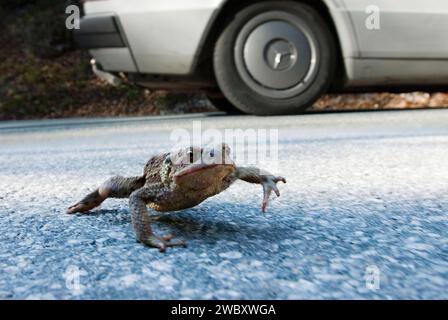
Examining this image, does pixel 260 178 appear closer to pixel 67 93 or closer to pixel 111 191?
pixel 111 191

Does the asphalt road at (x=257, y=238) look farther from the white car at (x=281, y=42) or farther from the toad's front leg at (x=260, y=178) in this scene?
the white car at (x=281, y=42)

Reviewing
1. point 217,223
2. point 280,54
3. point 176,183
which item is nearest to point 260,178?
point 217,223

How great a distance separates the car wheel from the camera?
4773mm

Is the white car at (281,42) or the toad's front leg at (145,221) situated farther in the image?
the white car at (281,42)

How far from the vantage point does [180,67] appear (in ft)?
→ 16.0

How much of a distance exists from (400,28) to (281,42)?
99 centimetres

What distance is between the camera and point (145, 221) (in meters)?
1.25

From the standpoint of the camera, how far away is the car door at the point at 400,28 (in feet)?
15.2

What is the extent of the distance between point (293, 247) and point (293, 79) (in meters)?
3.76

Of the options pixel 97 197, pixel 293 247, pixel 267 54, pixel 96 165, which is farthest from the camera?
pixel 267 54

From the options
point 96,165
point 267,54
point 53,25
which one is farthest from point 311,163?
point 53,25

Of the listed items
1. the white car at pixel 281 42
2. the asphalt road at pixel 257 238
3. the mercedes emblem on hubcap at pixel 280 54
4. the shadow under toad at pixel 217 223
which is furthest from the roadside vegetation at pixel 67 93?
the shadow under toad at pixel 217 223

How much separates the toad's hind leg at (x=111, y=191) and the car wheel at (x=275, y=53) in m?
3.39

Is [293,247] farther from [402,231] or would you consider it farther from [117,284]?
[117,284]
